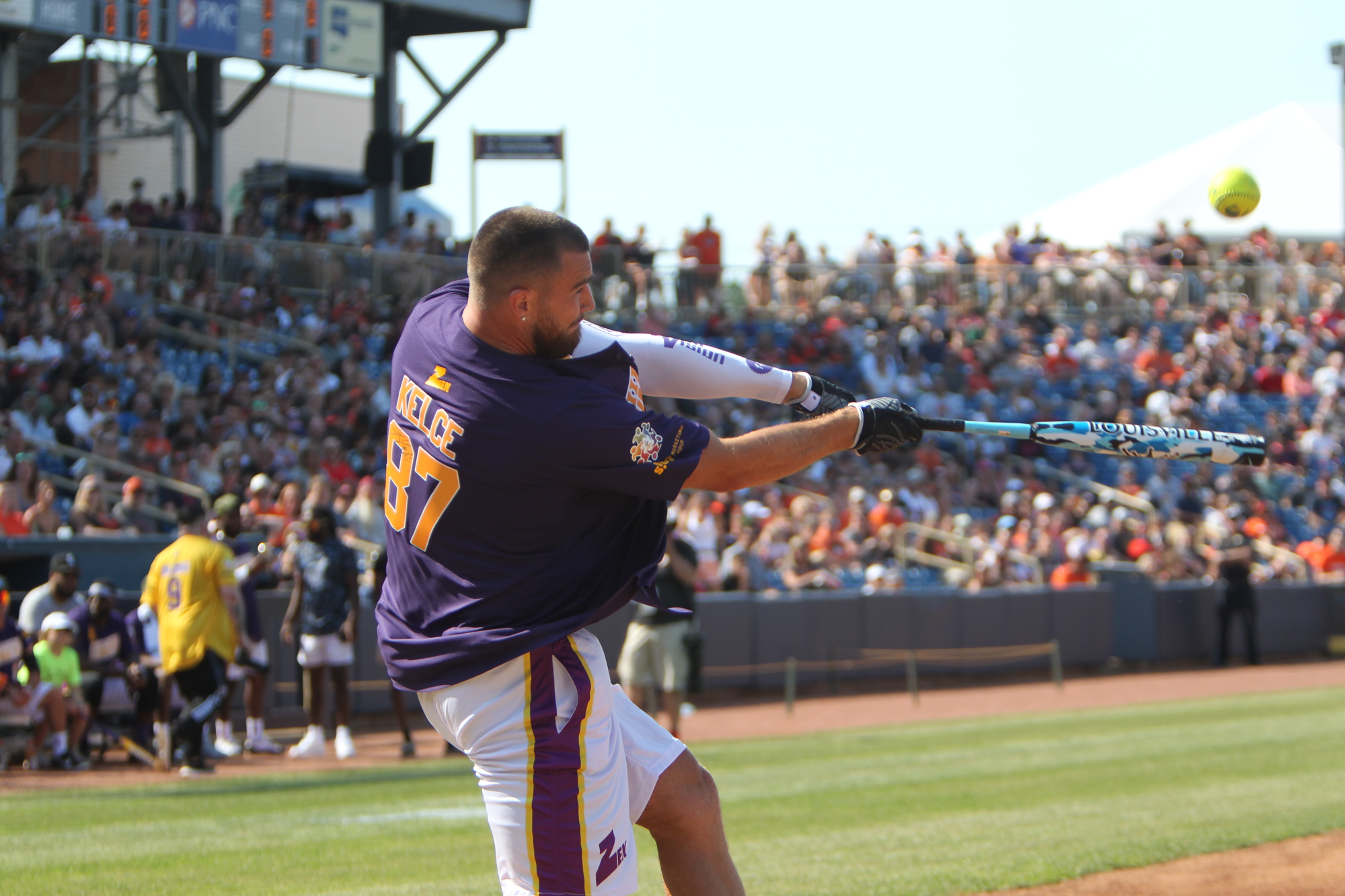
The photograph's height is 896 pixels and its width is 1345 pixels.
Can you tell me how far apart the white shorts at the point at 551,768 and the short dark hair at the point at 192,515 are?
309 inches

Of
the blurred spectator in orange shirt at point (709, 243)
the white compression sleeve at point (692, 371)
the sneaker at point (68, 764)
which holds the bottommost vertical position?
the sneaker at point (68, 764)

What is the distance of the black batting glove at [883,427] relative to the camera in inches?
144

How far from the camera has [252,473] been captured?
15953mm

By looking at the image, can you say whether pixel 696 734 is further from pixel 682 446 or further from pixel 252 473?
pixel 682 446

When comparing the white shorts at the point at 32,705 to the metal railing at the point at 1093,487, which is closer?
the white shorts at the point at 32,705

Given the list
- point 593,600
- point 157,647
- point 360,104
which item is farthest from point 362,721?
point 360,104

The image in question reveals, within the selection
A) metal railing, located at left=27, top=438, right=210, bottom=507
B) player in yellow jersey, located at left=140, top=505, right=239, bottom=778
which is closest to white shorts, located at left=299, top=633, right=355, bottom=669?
player in yellow jersey, located at left=140, top=505, right=239, bottom=778

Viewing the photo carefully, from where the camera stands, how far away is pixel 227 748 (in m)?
11.7

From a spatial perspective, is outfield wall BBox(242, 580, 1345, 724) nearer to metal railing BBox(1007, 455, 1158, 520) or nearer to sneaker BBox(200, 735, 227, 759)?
sneaker BBox(200, 735, 227, 759)

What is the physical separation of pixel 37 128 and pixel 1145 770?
24.2 metres

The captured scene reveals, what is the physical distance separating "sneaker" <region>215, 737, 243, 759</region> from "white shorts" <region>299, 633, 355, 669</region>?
95cm

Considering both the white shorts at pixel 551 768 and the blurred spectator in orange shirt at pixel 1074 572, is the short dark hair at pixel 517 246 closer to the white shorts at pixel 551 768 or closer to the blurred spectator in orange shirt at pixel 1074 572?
the white shorts at pixel 551 768

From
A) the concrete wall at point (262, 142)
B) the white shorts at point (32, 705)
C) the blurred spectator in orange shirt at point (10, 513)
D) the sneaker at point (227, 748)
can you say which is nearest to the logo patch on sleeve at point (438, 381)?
the white shorts at point (32, 705)

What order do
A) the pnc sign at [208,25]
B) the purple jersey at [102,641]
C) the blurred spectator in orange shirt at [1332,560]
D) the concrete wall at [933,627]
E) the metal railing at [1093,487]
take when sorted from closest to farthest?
the purple jersey at [102,641] < the concrete wall at [933,627] < the pnc sign at [208,25] < the blurred spectator in orange shirt at [1332,560] < the metal railing at [1093,487]
